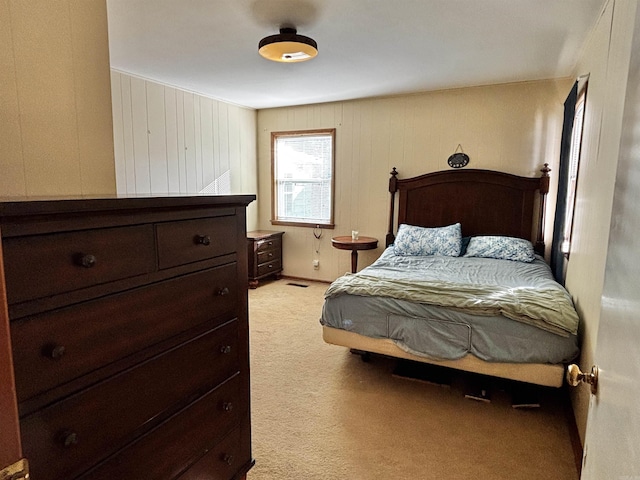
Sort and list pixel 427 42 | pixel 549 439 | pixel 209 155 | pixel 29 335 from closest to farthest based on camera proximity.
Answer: pixel 29 335, pixel 549 439, pixel 427 42, pixel 209 155

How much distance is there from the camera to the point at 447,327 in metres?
2.47

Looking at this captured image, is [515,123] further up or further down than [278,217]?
further up

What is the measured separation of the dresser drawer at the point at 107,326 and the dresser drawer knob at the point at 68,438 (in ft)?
0.43

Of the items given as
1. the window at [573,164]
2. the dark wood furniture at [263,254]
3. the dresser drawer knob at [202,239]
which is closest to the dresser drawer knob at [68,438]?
the dresser drawer knob at [202,239]

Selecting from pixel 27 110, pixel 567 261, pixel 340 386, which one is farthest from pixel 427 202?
pixel 27 110

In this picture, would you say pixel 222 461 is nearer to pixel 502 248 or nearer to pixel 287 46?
pixel 287 46

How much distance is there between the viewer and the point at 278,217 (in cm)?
580

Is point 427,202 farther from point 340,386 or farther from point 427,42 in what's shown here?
point 340,386

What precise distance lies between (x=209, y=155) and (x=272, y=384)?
10.5 feet

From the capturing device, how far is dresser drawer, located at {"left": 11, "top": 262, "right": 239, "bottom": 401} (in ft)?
2.83

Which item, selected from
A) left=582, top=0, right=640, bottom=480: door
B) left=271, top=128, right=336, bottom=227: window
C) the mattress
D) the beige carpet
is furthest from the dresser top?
left=271, top=128, right=336, bottom=227: window

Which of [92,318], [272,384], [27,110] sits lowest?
[272,384]

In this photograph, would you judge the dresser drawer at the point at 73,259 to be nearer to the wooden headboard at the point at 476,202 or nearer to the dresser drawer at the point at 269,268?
the wooden headboard at the point at 476,202

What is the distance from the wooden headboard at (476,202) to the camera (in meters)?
4.17
